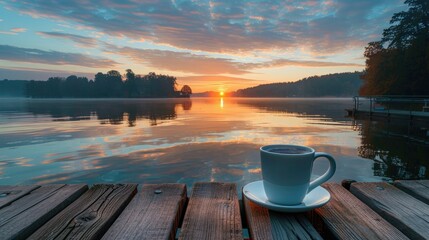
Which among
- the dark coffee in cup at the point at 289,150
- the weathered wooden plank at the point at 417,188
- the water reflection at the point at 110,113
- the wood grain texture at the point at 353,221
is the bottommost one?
the water reflection at the point at 110,113

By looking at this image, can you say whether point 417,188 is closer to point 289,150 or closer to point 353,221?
point 353,221

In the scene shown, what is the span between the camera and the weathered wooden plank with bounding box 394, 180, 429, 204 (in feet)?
4.34

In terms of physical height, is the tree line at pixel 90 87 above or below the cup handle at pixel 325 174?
above

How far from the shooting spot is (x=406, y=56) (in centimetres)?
3744

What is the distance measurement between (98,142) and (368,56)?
5314cm

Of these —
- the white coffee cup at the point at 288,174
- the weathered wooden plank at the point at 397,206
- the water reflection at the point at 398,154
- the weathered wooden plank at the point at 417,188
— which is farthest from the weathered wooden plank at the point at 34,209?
the water reflection at the point at 398,154

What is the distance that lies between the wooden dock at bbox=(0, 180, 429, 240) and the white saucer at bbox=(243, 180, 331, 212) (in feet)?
0.14

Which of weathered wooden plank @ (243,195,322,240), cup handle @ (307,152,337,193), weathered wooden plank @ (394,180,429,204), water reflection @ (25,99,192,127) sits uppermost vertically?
cup handle @ (307,152,337,193)

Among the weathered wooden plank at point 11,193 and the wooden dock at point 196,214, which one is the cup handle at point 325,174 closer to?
the wooden dock at point 196,214

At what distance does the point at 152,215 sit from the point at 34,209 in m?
0.56

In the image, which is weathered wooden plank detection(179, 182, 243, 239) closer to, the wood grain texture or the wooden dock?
the wooden dock

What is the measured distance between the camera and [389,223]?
1.08 m

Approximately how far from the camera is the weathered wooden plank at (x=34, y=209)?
39.8 inches

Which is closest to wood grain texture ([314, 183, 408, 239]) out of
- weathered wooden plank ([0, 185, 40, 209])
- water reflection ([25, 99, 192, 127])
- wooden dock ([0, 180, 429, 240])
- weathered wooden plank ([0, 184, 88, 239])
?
wooden dock ([0, 180, 429, 240])
